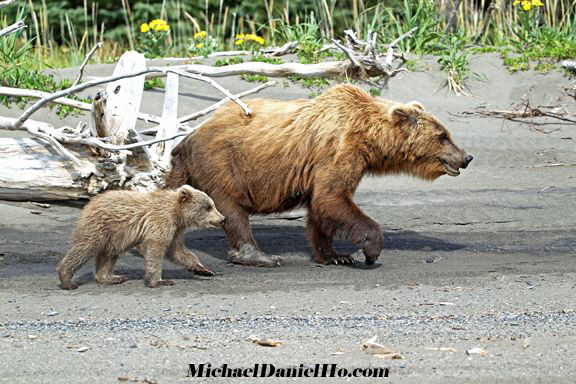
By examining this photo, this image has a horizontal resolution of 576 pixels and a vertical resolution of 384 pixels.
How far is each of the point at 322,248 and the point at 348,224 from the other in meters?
0.47

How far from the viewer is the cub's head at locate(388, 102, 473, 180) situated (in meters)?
9.81

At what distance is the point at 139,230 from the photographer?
852 cm

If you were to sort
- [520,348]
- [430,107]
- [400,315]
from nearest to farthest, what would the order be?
[520,348]
[400,315]
[430,107]

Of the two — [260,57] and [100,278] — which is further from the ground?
[260,57]

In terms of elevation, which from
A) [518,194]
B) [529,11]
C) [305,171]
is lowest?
[518,194]

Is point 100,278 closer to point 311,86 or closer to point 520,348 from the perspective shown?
point 520,348

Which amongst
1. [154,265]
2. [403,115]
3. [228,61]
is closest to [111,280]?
[154,265]

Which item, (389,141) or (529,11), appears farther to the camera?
(529,11)

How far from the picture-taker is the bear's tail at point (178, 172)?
32.4 feet

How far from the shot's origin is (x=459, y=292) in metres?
7.99

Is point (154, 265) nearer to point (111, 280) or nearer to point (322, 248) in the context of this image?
point (111, 280)

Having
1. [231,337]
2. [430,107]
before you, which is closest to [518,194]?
[430,107]

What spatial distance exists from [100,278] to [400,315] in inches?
103

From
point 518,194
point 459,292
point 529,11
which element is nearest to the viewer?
point 459,292
